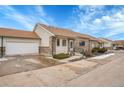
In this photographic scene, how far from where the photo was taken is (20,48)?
17.9 m

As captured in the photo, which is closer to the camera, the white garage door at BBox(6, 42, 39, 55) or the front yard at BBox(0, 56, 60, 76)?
the front yard at BBox(0, 56, 60, 76)

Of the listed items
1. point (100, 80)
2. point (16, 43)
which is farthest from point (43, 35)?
point (100, 80)

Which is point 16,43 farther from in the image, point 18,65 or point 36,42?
point 18,65

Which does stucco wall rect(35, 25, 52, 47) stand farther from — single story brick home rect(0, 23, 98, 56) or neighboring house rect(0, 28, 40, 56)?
neighboring house rect(0, 28, 40, 56)

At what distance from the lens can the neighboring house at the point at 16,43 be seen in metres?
16.2

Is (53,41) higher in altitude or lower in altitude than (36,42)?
higher

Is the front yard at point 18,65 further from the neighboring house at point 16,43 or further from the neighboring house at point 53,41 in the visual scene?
the neighboring house at point 53,41

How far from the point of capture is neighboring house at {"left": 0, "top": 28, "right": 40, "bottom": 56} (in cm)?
1618

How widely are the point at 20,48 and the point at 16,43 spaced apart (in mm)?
876

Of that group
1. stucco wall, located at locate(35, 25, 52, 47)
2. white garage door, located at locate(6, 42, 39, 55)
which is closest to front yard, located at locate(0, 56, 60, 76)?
white garage door, located at locate(6, 42, 39, 55)
